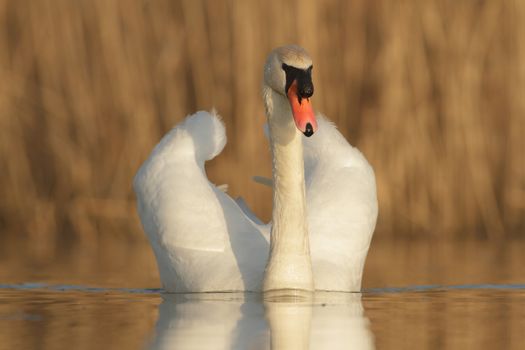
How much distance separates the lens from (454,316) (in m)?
A: 6.15

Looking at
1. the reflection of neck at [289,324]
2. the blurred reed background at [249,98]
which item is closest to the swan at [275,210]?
the reflection of neck at [289,324]

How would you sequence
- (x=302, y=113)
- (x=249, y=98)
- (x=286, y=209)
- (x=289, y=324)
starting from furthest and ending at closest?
1. (x=249, y=98)
2. (x=286, y=209)
3. (x=302, y=113)
4. (x=289, y=324)

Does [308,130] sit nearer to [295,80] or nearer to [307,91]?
[307,91]

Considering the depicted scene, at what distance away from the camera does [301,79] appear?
21.7 ft

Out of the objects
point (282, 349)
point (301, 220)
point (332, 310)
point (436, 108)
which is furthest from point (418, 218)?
point (282, 349)

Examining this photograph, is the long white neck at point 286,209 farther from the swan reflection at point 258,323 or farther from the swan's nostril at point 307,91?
the swan's nostril at point 307,91

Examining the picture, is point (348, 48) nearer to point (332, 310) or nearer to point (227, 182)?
point (227, 182)

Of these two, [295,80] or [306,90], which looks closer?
[306,90]

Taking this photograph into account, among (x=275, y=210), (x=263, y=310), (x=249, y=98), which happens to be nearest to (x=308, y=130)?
(x=263, y=310)

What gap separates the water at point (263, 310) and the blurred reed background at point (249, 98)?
85cm

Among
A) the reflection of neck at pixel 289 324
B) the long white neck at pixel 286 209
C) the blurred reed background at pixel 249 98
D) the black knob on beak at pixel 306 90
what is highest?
the blurred reed background at pixel 249 98

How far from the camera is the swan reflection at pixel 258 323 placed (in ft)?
17.1

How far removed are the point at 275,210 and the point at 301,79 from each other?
753mm

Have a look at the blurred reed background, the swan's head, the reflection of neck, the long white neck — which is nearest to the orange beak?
the swan's head
